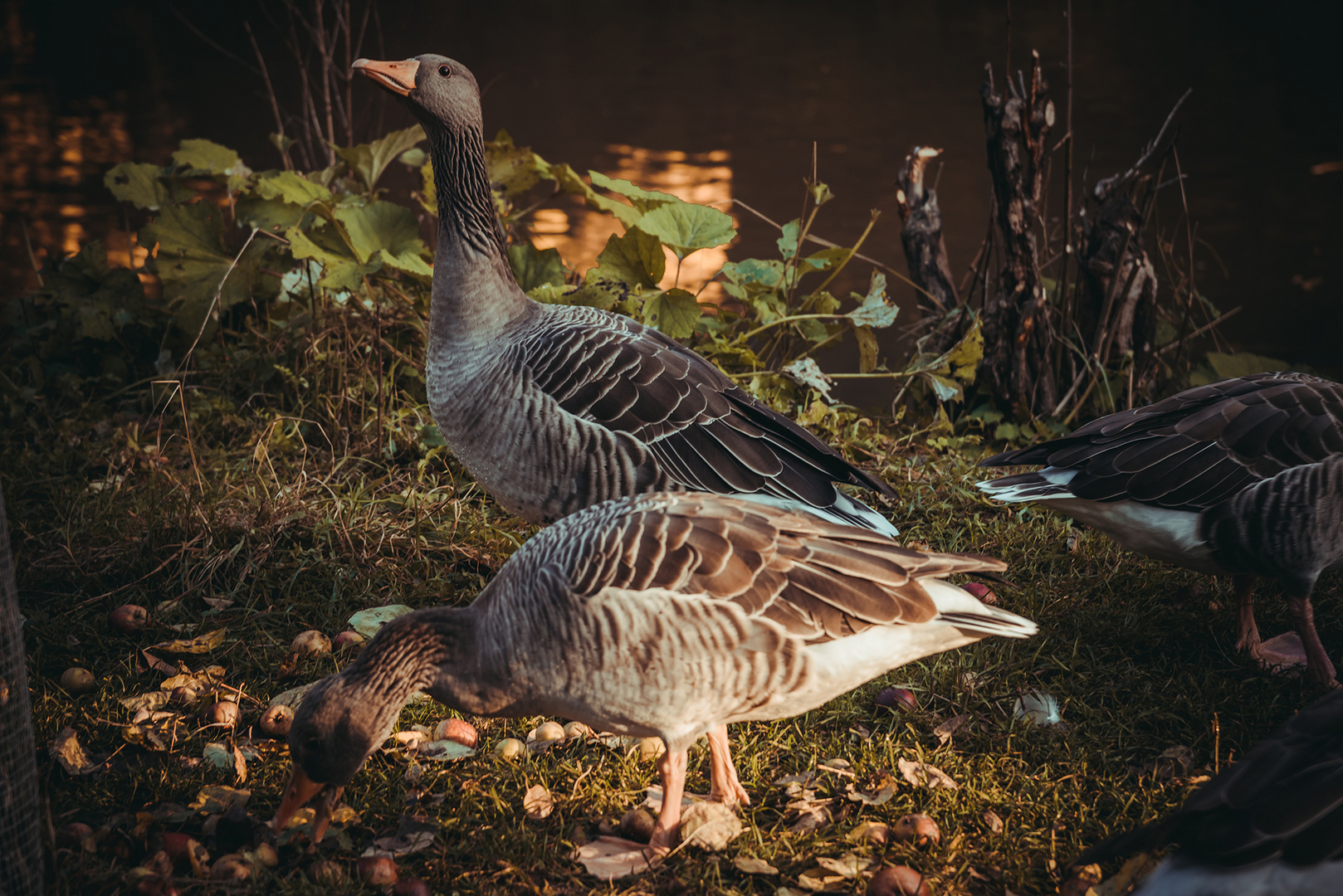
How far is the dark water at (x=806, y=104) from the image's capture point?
8914mm

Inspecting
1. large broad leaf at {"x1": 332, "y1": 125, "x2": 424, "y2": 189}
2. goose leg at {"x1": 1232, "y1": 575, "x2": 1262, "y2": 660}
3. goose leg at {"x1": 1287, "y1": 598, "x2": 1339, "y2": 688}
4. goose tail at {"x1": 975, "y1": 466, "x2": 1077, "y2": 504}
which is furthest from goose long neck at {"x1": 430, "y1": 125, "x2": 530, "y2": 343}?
goose leg at {"x1": 1287, "y1": 598, "x2": 1339, "y2": 688}

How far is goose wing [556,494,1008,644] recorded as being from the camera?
2709 mm

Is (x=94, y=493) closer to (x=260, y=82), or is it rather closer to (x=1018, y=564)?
(x=1018, y=564)

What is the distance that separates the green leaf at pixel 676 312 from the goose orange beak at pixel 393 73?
1572 mm

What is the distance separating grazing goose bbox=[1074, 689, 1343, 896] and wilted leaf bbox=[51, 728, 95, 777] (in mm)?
3080

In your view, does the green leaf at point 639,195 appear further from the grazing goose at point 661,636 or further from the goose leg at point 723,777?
the goose leg at point 723,777

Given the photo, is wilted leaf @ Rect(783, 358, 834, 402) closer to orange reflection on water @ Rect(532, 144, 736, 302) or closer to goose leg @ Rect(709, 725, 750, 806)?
orange reflection on water @ Rect(532, 144, 736, 302)

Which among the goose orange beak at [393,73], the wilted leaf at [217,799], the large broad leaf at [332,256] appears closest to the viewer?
the wilted leaf at [217,799]

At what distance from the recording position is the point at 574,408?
3844 millimetres

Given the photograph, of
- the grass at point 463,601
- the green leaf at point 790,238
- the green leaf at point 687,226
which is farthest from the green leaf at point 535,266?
the green leaf at point 790,238

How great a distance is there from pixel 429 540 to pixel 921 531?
2.38 m

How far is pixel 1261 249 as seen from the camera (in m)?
8.62

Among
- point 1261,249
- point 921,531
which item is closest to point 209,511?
point 921,531

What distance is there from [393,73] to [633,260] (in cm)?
160
